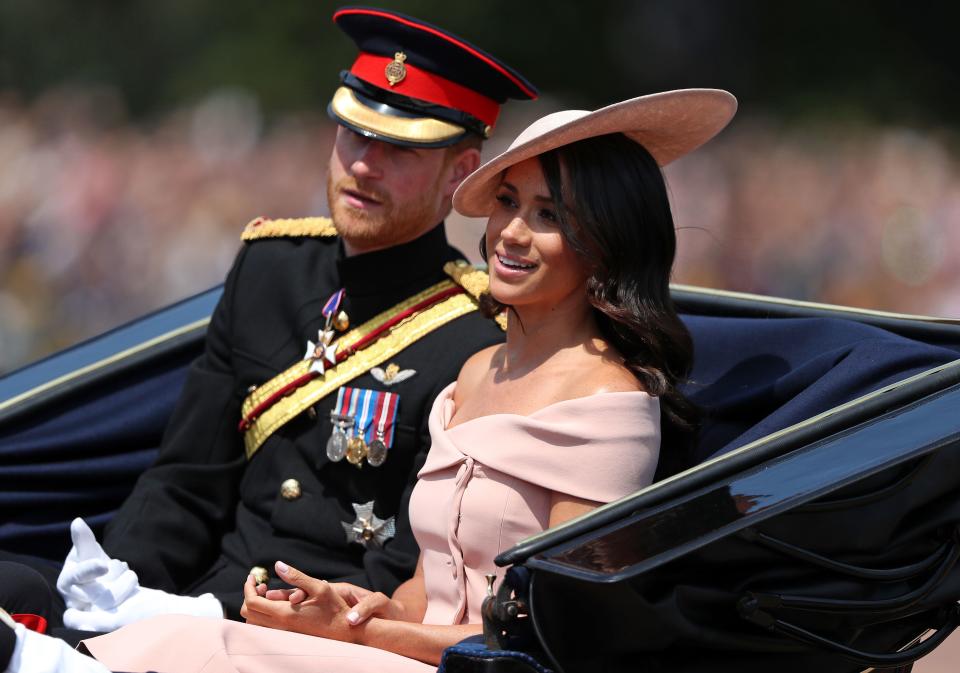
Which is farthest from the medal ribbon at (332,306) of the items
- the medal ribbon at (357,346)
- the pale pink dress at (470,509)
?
the pale pink dress at (470,509)

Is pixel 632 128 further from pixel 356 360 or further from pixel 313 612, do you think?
pixel 313 612

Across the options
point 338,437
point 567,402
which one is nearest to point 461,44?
point 338,437

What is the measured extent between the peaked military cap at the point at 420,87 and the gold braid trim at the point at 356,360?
0.37 m

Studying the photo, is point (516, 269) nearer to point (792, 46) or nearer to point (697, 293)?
point (697, 293)

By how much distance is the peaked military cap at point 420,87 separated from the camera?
3109 mm

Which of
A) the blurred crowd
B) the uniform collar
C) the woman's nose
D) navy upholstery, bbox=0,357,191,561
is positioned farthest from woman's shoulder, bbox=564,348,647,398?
the blurred crowd

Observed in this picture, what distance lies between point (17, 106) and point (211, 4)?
1.54 metres

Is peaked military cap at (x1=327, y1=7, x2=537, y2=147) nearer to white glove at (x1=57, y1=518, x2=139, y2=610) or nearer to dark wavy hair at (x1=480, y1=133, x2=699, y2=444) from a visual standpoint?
dark wavy hair at (x1=480, y1=133, x2=699, y2=444)

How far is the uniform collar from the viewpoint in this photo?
3.22 metres

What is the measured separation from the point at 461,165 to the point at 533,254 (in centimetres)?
73

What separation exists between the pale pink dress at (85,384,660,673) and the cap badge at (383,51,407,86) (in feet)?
2.92

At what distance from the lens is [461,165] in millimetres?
3236

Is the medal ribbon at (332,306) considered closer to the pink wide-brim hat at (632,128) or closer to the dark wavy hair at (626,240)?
the pink wide-brim hat at (632,128)

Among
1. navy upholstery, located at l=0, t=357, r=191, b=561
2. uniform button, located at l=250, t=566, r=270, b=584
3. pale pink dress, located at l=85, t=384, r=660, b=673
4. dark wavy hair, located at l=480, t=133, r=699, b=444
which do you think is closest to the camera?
pale pink dress, located at l=85, t=384, r=660, b=673
